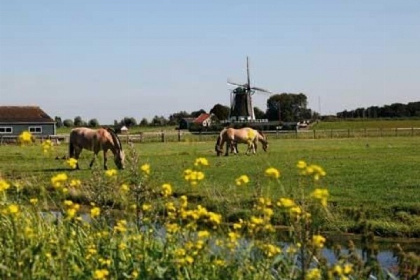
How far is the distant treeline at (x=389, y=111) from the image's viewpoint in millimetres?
123062

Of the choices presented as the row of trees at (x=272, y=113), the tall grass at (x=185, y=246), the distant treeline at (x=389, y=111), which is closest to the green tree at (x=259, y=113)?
the row of trees at (x=272, y=113)

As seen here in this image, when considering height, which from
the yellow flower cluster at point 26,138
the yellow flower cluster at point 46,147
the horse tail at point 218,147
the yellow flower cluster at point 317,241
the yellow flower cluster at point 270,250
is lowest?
the horse tail at point 218,147

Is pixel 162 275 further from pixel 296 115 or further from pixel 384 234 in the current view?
pixel 296 115

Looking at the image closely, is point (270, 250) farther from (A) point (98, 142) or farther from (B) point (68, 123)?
(B) point (68, 123)

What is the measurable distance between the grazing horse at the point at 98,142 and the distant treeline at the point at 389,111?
312ft

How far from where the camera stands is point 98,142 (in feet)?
96.1

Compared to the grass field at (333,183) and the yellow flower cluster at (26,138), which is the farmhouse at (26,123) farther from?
the yellow flower cluster at (26,138)

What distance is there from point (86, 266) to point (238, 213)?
9.03m

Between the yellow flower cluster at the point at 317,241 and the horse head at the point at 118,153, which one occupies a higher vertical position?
the yellow flower cluster at the point at 317,241

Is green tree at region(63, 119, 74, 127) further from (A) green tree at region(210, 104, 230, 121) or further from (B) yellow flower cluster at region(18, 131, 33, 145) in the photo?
(B) yellow flower cluster at region(18, 131, 33, 145)

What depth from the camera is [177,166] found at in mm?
28203

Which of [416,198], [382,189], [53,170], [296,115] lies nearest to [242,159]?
[53,170]

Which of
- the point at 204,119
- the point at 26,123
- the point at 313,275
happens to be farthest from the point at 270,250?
the point at 204,119

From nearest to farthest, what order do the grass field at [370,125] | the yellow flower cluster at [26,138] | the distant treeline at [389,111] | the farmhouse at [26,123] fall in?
the yellow flower cluster at [26,138], the farmhouse at [26,123], the grass field at [370,125], the distant treeline at [389,111]
